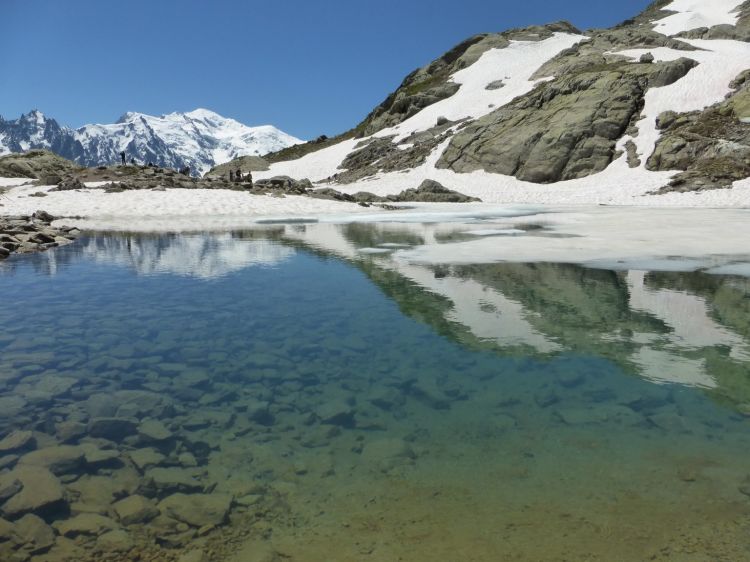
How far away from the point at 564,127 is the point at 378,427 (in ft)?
209

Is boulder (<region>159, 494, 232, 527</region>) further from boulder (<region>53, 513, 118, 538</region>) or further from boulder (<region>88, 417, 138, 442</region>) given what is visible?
boulder (<region>88, 417, 138, 442</region>)

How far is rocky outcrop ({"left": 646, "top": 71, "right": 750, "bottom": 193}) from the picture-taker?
46.5 m

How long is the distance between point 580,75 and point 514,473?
249 ft

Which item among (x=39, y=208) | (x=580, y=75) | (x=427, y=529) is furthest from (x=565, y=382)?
(x=580, y=75)

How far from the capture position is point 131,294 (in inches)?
460

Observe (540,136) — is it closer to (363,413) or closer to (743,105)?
(743,105)

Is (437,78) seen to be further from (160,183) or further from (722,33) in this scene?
(160,183)

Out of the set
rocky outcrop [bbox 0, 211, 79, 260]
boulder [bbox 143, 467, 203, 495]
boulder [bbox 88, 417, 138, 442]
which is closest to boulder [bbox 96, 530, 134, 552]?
boulder [bbox 143, 467, 203, 495]

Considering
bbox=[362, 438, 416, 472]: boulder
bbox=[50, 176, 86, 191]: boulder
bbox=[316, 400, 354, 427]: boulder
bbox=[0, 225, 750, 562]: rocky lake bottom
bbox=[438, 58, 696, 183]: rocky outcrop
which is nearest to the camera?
bbox=[0, 225, 750, 562]: rocky lake bottom

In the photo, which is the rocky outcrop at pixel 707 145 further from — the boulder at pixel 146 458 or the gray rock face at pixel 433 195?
the boulder at pixel 146 458

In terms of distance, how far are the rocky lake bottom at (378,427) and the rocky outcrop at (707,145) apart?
143 feet

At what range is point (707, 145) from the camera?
165 ft

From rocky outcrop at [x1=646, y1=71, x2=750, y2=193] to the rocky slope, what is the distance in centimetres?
11

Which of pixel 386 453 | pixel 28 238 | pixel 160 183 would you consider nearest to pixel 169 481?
pixel 386 453
